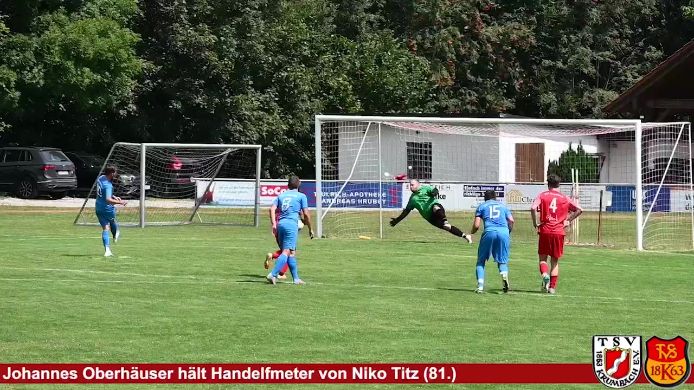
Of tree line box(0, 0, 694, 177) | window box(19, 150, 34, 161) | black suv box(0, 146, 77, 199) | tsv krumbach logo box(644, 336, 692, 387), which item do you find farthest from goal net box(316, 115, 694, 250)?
tsv krumbach logo box(644, 336, 692, 387)

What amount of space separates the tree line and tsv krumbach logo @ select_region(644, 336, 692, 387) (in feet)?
Answer: 122

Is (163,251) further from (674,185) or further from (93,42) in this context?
(93,42)

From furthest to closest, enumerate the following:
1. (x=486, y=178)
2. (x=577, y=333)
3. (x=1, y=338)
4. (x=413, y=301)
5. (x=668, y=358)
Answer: (x=486, y=178), (x=413, y=301), (x=577, y=333), (x=1, y=338), (x=668, y=358)

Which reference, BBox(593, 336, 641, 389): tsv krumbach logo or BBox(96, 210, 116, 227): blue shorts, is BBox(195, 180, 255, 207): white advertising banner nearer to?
BBox(96, 210, 116, 227): blue shorts

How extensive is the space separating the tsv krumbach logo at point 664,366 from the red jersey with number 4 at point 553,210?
820 cm

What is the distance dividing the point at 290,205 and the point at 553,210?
12.9 feet

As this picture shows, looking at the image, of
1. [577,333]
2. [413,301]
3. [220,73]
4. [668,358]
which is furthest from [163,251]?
[220,73]

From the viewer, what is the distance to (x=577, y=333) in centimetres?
1472

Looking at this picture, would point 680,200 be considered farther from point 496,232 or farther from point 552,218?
point 496,232

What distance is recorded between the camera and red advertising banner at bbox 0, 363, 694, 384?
11281 mm

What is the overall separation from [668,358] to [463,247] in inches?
744

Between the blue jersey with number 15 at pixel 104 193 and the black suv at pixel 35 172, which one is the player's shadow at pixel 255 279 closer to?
Result: the blue jersey with number 15 at pixel 104 193

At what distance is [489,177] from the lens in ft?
145

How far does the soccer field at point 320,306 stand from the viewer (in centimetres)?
1319
